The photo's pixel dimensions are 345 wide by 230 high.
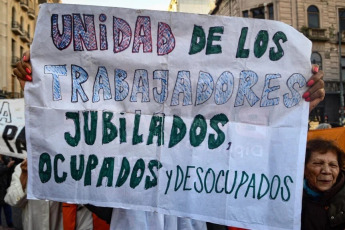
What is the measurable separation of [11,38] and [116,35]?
Answer: 30477mm

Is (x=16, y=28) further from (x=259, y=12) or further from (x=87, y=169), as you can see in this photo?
(x=87, y=169)

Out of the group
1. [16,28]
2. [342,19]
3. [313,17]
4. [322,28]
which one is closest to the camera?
[322,28]

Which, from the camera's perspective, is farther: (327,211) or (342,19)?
(342,19)

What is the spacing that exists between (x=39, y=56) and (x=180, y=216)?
1247 millimetres

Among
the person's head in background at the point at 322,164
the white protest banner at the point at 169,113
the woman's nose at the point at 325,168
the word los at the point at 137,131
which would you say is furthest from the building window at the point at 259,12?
the word los at the point at 137,131

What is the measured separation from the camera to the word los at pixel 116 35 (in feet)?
8.07

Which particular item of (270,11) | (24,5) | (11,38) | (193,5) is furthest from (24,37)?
(193,5)

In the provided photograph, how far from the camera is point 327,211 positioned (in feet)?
8.27

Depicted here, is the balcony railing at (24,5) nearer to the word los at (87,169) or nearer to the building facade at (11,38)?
the building facade at (11,38)

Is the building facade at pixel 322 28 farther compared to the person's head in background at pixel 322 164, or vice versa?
the building facade at pixel 322 28

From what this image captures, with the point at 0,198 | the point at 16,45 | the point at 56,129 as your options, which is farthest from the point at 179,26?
the point at 16,45

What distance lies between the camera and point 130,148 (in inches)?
95.7

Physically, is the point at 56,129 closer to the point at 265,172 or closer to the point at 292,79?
the point at 265,172

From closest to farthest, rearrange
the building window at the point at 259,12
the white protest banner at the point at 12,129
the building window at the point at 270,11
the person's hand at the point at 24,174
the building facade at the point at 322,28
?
the person's hand at the point at 24,174 < the white protest banner at the point at 12,129 < the building facade at the point at 322,28 < the building window at the point at 270,11 < the building window at the point at 259,12
